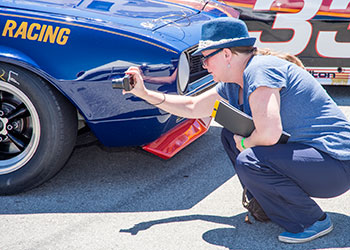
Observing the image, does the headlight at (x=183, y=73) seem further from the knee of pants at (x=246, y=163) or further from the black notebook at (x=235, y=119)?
the knee of pants at (x=246, y=163)

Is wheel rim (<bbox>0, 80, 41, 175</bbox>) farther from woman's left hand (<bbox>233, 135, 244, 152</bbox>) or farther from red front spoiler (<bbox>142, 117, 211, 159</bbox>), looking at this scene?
woman's left hand (<bbox>233, 135, 244, 152</bbox>)

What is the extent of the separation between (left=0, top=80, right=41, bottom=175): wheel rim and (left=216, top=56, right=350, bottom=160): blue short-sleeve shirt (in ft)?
4.43

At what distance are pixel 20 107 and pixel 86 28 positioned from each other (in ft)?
2.11

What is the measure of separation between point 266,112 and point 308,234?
70 centimetres

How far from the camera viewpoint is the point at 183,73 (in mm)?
3281

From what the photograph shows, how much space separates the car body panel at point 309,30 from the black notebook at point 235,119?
2.79m

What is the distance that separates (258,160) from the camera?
262 cm

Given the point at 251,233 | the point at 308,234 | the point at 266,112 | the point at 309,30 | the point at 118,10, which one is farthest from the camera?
the point at 309,30

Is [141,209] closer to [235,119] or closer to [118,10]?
[235,119]

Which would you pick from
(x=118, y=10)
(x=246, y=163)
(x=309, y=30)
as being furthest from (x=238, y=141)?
(x=309, y=30)

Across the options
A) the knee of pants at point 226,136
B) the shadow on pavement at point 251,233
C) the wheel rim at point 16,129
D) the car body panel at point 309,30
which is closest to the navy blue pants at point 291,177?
the shadow on pavement at point 251,233

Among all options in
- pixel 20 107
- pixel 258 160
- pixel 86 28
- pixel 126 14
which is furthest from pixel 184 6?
pixel 258 160

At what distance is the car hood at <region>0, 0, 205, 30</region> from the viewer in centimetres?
312

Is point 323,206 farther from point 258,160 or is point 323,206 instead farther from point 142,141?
point 142,141
